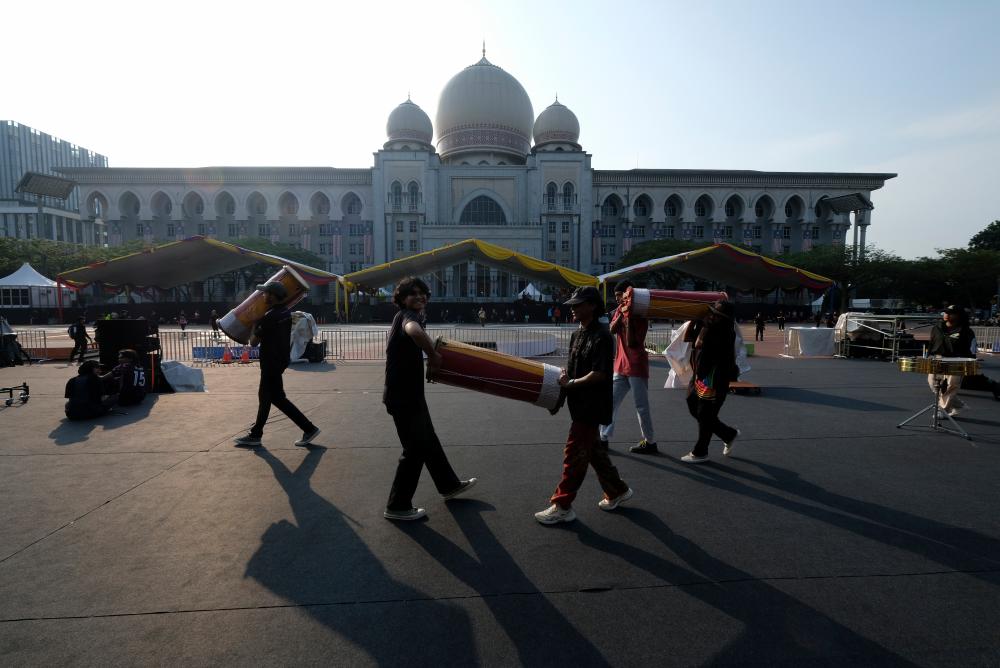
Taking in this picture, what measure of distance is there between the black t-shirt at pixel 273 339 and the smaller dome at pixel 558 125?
200 ft

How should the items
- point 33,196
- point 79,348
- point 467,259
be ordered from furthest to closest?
1. point 33,196
2. point 467,259
3. point 79,348

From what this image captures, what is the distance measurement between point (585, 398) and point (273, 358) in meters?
3.86

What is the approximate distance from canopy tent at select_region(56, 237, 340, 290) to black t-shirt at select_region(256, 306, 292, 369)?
12785 mm

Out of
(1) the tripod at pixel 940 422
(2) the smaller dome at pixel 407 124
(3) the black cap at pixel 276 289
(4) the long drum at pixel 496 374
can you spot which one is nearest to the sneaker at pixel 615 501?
(4) the long drum at pixel 496 374

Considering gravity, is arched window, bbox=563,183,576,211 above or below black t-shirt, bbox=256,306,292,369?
above

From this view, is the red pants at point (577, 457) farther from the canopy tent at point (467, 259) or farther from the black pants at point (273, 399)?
the canopy tent at point (467, 259)

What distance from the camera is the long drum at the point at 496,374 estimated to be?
3941 millimetres

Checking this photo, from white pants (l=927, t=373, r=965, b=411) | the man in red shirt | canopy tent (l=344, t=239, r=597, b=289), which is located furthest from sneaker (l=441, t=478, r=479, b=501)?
canopy tent (l=344, t=239, r=597, b=289)

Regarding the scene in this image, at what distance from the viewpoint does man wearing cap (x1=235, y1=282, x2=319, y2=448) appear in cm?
577

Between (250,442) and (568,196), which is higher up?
(568,196)

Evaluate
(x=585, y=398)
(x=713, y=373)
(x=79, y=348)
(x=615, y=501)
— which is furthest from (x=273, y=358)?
(x=79, y=348)

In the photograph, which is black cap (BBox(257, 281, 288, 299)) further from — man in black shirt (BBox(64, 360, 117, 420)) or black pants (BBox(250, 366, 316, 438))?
man in black shirt (BBox(64, 360, 117, 420))

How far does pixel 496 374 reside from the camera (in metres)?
4.02

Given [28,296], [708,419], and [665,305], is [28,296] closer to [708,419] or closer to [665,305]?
[665,305]
